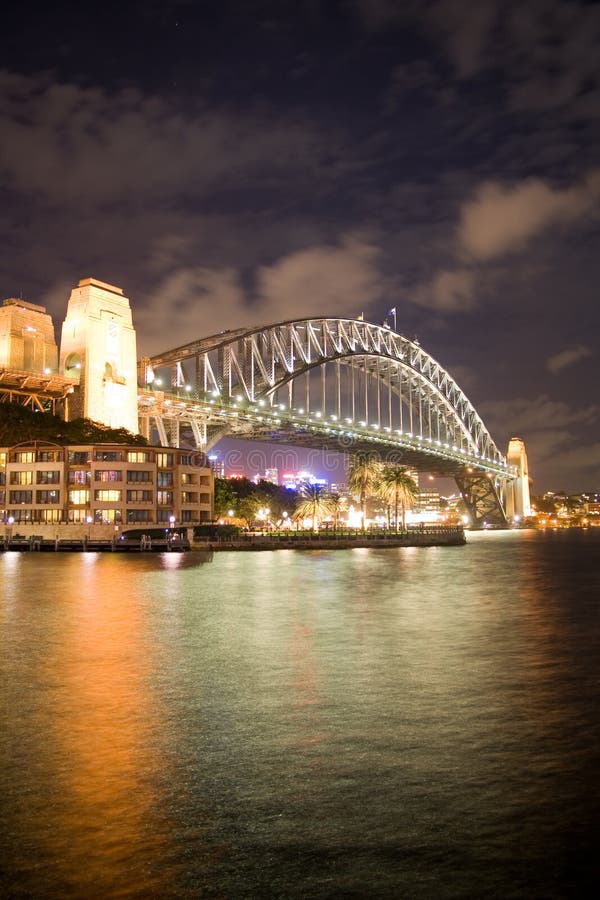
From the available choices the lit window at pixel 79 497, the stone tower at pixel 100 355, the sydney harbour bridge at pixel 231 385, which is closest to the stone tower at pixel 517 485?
the sydney harbour bridge at pixel 231 385

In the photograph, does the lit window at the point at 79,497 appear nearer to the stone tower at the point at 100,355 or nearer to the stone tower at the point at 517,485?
the stone tower at the point at 100,355

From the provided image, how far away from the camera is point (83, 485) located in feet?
251

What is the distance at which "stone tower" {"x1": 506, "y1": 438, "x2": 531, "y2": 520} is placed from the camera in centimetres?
18325

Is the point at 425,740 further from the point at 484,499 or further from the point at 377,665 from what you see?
the point at 484,499

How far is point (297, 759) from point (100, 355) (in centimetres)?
7684

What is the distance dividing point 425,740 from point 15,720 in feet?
20.4

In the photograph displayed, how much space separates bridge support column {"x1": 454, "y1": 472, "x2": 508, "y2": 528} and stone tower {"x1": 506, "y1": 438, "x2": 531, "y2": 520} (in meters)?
9.11

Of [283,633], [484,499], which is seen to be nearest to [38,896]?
[283,633]

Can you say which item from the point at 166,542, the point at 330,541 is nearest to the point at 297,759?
the point at 166,542

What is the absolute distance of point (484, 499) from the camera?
171875 millimetres

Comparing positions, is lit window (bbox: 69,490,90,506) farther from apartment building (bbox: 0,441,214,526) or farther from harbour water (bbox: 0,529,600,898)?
harbour water (bbox: 0,529,600,898)

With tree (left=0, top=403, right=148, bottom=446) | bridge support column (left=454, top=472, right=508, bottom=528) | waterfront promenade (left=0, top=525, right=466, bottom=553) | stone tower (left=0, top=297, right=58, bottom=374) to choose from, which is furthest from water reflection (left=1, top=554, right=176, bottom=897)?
bridge support column (left=454, top=472, right=508, bottom=528)

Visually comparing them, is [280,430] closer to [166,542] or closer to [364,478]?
[364,478]

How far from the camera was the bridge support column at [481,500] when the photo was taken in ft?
540
